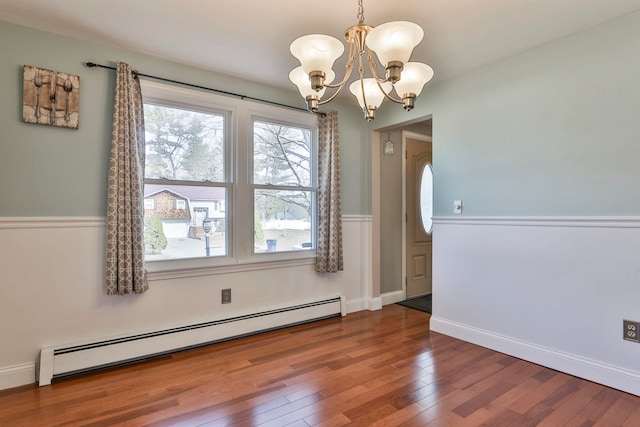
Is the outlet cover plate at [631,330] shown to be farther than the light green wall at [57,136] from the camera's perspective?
No

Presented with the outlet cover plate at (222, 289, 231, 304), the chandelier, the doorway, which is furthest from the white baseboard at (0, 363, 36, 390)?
the doorway

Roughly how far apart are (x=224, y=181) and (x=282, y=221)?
710 mm

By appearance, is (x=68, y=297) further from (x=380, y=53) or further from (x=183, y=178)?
(x=380, y=53)

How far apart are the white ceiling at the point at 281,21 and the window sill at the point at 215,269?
1.60 metres

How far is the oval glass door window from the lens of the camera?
4.48m

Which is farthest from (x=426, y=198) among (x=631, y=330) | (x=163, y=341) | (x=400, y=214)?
(x=163, y=341)

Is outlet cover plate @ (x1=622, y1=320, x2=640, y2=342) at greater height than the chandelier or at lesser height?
lesser

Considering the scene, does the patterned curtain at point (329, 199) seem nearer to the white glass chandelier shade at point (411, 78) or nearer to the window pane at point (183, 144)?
the window pane at point (183, 144)

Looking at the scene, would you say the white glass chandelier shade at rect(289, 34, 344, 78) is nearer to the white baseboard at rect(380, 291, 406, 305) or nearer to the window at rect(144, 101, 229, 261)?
the window at rect(144, 101, 229, 261)

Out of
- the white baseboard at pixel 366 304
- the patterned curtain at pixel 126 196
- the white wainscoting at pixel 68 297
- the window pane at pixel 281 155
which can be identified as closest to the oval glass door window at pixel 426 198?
the white baseboard at pixel 366 304

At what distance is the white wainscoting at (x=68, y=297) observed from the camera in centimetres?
217

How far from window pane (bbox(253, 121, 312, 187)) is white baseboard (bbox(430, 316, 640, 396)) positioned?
79.7 inches

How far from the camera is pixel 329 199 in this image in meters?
3.49

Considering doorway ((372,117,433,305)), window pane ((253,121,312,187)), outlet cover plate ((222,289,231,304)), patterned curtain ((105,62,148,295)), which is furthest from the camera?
doorway ((372,117,433,305))
